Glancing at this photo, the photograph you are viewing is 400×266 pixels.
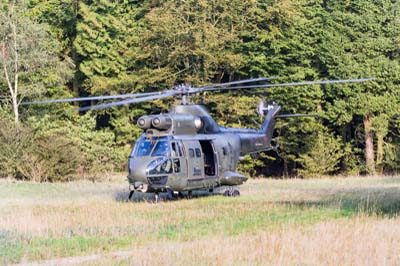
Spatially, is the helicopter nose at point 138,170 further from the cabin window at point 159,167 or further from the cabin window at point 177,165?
the cabin window at point 177,165

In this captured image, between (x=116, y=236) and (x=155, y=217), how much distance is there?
3111mm

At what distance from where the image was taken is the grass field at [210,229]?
32.4ft

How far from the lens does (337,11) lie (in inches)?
1566

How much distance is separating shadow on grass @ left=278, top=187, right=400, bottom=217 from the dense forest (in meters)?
17.8

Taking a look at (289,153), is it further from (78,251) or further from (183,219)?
(78,251)

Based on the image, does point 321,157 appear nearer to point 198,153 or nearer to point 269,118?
point 269,118

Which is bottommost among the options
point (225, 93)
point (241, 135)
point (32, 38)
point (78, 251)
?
point (78, 251)

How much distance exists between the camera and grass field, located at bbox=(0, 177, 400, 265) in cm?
988

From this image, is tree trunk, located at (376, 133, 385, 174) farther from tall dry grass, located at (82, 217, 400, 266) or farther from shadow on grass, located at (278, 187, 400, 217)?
tall dry grass, located at (82, 217, 400, 266)

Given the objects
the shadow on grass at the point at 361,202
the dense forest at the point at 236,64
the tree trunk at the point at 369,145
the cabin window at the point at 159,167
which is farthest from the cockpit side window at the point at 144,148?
the tree trunk at the point at 369,145

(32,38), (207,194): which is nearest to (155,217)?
(207,194)

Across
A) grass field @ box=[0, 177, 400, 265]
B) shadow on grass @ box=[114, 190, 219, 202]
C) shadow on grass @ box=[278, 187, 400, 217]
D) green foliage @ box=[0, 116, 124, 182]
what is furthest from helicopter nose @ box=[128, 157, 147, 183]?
green foliage @ box=[0, 116, 124, 182]

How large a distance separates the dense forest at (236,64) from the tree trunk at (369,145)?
0.07 meters

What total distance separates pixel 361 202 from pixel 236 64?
898 inches
